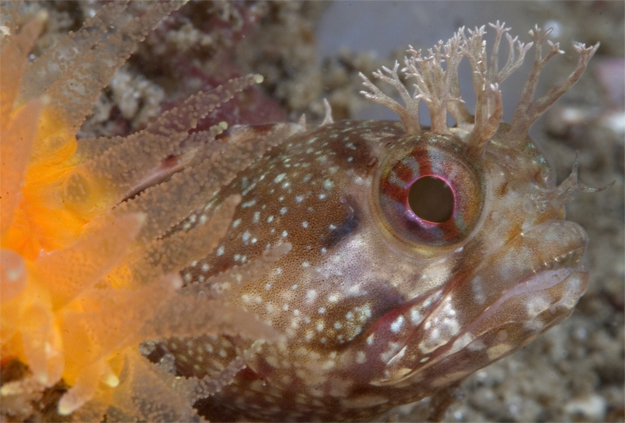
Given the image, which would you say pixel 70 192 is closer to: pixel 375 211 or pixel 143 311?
pixel 143 311

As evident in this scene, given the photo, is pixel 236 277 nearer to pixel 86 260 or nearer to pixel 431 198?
pixel 86 260

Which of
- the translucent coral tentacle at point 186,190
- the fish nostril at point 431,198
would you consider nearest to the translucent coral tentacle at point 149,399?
the translucent coral tentacle at point 186,190

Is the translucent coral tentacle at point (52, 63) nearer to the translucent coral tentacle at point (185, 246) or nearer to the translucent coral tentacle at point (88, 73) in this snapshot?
the translucent coral tentacle at point (88, 73)

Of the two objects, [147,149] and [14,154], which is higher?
[147,149]

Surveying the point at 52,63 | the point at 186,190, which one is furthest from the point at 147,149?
the point at 52,63

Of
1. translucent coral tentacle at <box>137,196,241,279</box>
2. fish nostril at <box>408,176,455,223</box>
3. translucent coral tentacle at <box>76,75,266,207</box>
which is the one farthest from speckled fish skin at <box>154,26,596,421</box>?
translucent coral tentacle at <box>76,75,266,207</box>

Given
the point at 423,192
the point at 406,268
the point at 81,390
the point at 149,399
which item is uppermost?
the point at 423,192
